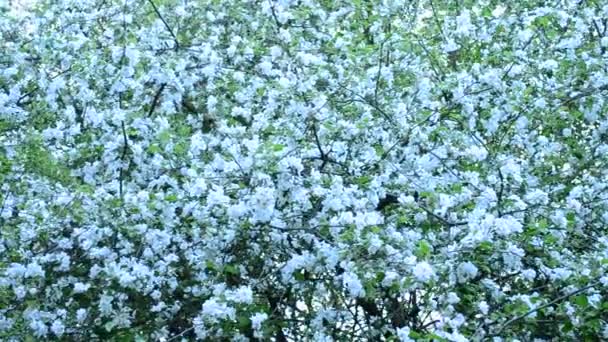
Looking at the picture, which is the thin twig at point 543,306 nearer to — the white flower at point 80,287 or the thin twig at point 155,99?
the white flower at point 80,287

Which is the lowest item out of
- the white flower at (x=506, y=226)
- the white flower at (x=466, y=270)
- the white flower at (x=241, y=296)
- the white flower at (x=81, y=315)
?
the white flower at (x=241, y=296)

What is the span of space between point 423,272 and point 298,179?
0.89m

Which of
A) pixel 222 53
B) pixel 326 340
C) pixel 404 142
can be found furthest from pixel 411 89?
pixel 326 340

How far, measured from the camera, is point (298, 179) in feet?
17.3

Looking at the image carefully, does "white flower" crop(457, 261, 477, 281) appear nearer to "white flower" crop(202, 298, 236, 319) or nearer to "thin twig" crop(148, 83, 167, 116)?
"white flower" crop(202, 298, 236, 319)

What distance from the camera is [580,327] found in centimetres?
514

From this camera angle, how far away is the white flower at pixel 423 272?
15.2 ft

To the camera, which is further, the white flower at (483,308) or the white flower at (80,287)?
the white flower at (80,287)

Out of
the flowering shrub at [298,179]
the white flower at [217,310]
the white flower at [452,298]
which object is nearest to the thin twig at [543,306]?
the flowering shrub at [298,179]

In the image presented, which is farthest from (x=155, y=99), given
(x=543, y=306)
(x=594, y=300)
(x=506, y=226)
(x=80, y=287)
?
(x=594, y=300)

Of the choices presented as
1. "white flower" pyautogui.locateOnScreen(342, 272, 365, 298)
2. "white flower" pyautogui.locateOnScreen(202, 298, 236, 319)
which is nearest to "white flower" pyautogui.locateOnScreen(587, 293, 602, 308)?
"white flower" pyautogui.locateOnScreen(342, 272, 365, 298)

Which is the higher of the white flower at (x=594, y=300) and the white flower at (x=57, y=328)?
the white flower at (x=594, y=300)

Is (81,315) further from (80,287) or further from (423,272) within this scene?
(423,272)

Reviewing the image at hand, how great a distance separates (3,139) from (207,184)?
1356 millimetres
